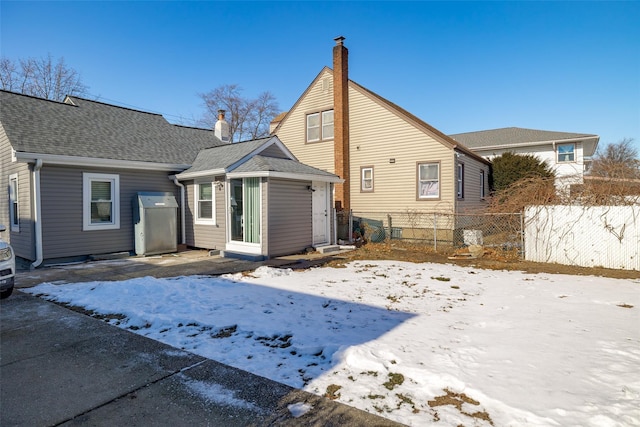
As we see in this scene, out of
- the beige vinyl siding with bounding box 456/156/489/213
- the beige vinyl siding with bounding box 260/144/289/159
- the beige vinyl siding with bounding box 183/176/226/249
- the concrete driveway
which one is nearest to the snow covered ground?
the concrete driveway

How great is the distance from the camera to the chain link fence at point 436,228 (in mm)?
10648

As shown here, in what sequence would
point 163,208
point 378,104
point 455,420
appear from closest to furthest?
point 455,420 → point 163,208 → point 378,104

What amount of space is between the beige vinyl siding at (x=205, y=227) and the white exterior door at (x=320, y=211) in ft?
10.0

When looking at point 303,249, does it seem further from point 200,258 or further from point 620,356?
point 620,356

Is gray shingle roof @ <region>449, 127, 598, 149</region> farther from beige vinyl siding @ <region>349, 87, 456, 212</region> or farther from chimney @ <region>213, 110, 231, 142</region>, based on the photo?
chimney @ <region>213, 110, 231, 142</region>

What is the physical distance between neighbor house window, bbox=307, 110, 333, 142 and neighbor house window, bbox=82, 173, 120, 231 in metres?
9.24

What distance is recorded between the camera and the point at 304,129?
17.9 m

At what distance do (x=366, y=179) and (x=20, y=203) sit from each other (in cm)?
1225

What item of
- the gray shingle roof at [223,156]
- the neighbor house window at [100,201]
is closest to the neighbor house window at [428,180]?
the gray shingle roof at [223,156]

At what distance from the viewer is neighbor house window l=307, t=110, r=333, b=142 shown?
16.9m

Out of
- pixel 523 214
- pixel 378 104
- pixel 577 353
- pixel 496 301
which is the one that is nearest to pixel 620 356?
pixel 577 353

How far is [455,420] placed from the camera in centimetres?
269

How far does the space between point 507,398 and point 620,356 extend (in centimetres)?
183

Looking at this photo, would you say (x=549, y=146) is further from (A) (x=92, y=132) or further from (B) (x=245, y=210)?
(A) (x=92, y=132)
